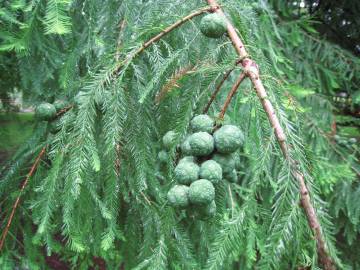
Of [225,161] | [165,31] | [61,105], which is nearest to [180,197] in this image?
[225,161]

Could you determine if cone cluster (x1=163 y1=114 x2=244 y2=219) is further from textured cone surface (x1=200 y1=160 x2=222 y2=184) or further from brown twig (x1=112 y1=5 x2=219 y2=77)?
brown twig (x1=112 y1=5 x2=219 y2=77)

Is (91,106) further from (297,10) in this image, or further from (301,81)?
(297,10)

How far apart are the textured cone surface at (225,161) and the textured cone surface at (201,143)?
0.17ft

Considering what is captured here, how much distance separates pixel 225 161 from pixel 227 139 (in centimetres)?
9

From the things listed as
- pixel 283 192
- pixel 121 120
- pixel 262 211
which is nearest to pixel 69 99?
pixel 121 120

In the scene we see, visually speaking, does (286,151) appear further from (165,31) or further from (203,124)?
(165,31)

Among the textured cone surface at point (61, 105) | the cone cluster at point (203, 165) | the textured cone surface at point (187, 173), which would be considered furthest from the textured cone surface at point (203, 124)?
the textured cone surface at point (61, 105)

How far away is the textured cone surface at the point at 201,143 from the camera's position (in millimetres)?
1011

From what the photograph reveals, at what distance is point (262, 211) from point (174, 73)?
0.58 m

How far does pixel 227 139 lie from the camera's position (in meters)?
1.02

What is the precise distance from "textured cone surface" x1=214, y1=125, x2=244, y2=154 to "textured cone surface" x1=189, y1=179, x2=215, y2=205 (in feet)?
0.36

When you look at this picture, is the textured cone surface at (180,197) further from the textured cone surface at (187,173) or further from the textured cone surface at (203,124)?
the textured cone surface at (203,124)

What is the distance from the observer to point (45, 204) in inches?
55.6

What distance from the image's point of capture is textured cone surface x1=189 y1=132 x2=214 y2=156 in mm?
1011
